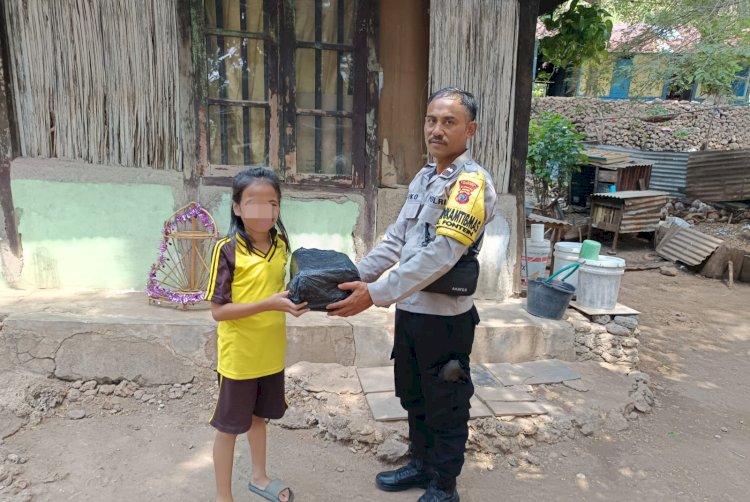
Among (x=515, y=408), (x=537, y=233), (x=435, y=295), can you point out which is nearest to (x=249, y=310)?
(x=435, y=295)

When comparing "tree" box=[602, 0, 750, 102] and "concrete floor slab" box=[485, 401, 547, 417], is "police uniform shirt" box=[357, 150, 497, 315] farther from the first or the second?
"tree" box=[602, 0, 750, 102]

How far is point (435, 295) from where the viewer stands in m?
2.26

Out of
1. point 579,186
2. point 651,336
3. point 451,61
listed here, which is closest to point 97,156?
point 451,61

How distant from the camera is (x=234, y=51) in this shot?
13.4ft

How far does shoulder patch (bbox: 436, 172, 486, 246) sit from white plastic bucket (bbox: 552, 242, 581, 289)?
9.78 feet

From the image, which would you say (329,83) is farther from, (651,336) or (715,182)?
(715,182)

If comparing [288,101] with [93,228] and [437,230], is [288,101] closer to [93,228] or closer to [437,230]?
[93,228]

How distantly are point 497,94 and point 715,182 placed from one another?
10125 millimetres

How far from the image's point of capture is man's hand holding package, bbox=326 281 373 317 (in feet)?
6.89

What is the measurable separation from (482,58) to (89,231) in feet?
11.8

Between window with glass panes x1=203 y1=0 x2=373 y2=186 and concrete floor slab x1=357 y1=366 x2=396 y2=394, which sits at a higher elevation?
window with glass panes x1=203 y1=0 x2=373 y2=186

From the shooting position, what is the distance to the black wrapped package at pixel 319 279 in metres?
2.02

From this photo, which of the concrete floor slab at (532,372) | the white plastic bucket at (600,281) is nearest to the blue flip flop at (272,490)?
the concrete floor slab at (532,372)

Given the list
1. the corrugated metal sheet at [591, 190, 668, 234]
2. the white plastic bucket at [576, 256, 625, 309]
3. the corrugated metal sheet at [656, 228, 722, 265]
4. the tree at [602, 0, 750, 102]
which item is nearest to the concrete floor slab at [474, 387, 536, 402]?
the white plastic bucket at [576, 256, 625, 309]
